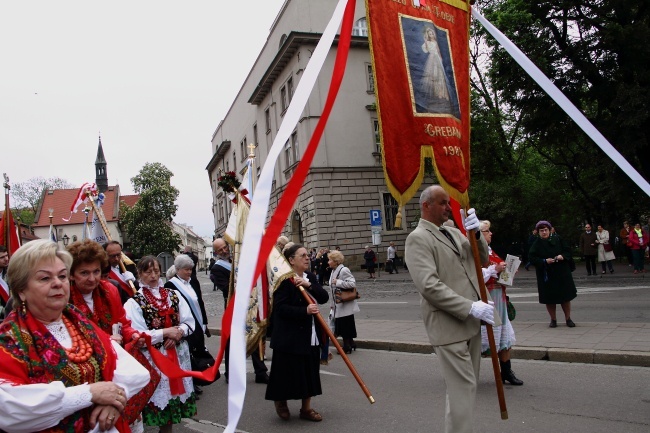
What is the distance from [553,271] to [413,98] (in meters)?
5.72

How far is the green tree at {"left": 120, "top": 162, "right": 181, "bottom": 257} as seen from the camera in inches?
2446

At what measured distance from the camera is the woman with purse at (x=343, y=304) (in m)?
9.56

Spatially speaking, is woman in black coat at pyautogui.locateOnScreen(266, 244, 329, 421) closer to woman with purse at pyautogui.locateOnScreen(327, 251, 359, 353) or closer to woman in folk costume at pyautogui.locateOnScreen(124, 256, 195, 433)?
woman in folk costume at pyautogui.locateOnScreen(124, 256, 195, 433)

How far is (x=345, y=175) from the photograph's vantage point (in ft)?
112

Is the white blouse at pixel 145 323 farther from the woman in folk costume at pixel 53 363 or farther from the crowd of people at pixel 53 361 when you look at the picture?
the woman in folk costume at pixel 53 363

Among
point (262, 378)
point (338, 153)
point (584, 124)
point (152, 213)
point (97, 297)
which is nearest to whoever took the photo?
point (97, 297)

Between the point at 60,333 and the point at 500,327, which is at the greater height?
the point at 60,333

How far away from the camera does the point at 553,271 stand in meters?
9.46

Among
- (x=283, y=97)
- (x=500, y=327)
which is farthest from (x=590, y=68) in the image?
(x=283, y=97)

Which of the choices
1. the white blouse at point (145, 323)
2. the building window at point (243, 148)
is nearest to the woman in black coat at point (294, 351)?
the white blouse at point (145, 323)

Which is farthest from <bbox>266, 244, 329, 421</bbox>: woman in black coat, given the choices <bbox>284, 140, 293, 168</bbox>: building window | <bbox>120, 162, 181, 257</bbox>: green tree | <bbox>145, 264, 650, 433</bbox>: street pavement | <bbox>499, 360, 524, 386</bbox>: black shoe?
<bbox>120, 162, 181, 257</bbox>: green tree

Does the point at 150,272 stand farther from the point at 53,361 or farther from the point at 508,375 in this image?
the point at 508,375

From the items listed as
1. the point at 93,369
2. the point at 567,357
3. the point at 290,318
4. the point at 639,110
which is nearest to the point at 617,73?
the point at 639,110

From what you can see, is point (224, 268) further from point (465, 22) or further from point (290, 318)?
point (465, 22)
